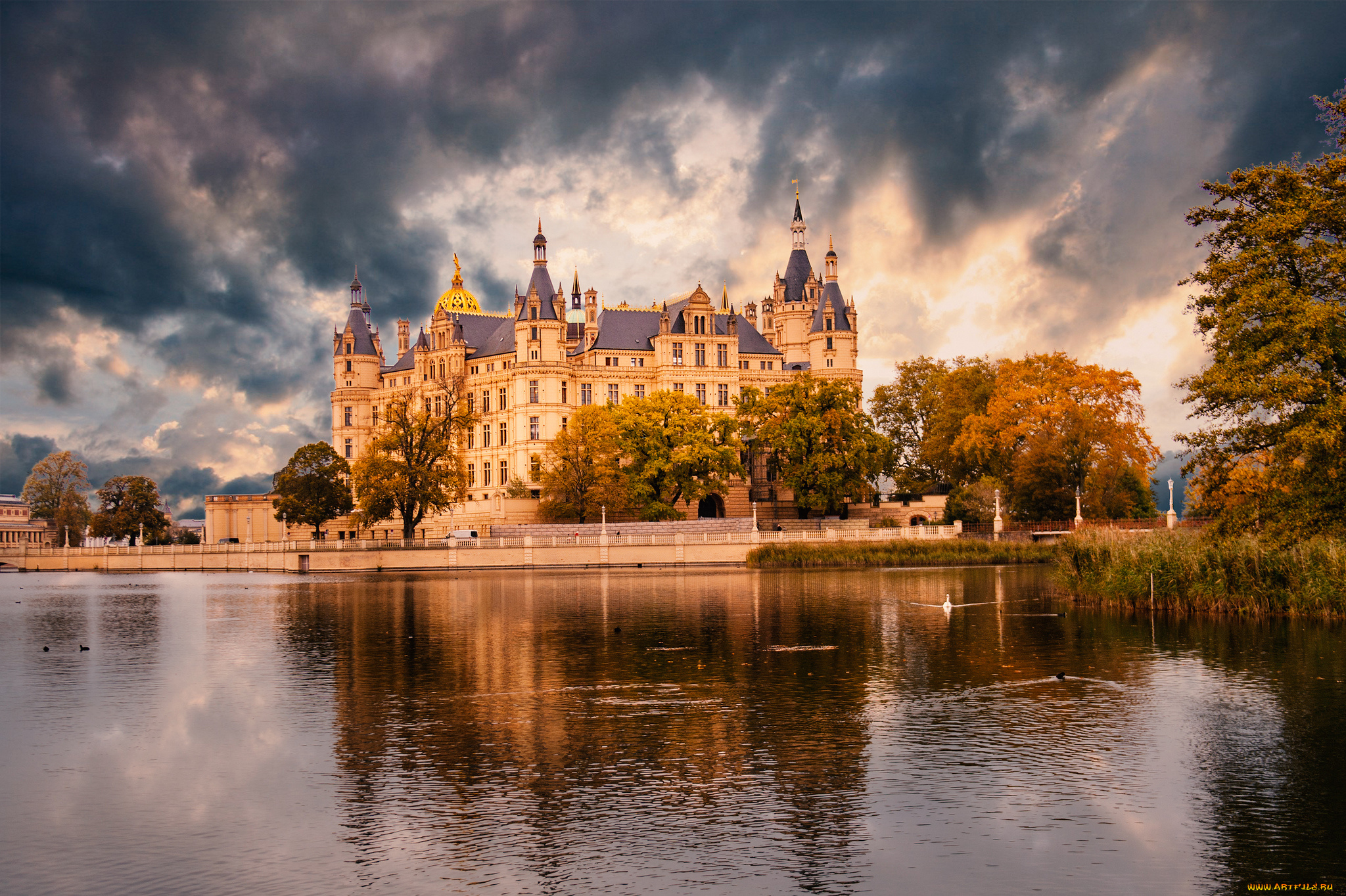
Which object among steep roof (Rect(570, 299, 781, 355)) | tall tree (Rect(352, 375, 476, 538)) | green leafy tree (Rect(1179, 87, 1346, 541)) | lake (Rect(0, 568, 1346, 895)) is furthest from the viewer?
steep roof (Rect(570, 299, 781, 355))

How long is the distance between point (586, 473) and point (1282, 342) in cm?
6043

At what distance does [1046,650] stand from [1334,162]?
46.8ft

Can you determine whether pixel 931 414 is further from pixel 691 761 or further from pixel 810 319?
pixel 691 761

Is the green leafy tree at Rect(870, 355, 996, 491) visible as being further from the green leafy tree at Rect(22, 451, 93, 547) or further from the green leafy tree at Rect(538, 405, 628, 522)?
the green leafy tree at Rect(22, 451, 93, 547)

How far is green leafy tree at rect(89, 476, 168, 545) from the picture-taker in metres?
108

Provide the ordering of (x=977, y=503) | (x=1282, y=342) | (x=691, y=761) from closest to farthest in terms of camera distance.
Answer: (x=691, y=761) → (x=1282, y=342) → (x=977, y=503)

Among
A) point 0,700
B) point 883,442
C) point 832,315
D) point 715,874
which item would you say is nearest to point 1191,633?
point 715,874

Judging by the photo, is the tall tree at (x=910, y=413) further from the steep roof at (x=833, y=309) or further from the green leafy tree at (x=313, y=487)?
the green leafy tree at (x=313, y=487)

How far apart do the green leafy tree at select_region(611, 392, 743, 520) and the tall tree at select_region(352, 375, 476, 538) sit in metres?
13.4

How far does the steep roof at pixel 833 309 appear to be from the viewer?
10556 centimetres

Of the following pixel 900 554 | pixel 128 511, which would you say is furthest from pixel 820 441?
pixel 128 511

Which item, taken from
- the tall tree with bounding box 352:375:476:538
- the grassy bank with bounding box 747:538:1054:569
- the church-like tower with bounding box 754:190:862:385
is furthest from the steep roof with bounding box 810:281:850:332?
the grassy bank with bounding box 747:538:1054:569

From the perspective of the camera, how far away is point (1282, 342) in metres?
26.0

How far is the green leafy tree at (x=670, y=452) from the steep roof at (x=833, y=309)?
27329 mm
